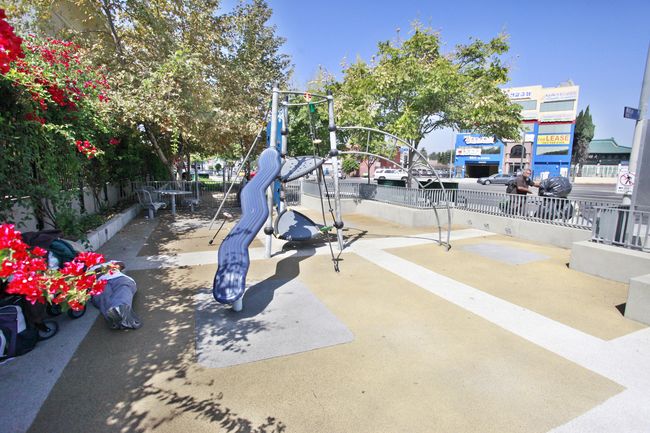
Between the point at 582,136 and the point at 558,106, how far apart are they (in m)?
13.0

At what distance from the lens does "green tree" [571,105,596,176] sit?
55.7 metres

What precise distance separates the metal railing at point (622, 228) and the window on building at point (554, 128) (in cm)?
4895

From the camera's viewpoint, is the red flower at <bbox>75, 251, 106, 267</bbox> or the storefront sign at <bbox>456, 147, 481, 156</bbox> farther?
the storefront sign at <bbox>456, 147, 481, 156</bbox>

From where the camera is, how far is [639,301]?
14.4 feet

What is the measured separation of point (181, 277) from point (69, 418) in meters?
3.38

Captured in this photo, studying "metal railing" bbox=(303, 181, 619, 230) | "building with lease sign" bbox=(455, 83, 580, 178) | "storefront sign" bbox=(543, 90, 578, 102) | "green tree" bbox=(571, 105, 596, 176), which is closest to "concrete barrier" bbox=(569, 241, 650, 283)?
"metal railing" bbox=(303, 181, 619, 230)

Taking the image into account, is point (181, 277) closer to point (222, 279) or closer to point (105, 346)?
point (222, 279)

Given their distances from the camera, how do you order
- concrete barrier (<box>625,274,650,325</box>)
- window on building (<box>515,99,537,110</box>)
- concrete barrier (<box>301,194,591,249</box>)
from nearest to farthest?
concrete barrier (<box>625,274,650,325</box>), concrete barrier (<box>301,194,591,249</box>), window on building (<box>515,99,537,110</box>)

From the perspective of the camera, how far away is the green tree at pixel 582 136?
183ft

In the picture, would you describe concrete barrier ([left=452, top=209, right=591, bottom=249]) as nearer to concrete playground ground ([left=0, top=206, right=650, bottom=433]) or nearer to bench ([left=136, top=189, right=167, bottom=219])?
concrete playground ground ([left=0, top=206, right=650, bottom=433])

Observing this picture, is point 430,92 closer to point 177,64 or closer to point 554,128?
point 177,64

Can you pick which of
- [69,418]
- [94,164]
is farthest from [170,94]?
[69,418]

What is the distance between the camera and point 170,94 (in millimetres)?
9508

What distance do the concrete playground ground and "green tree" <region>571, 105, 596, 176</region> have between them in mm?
63779
